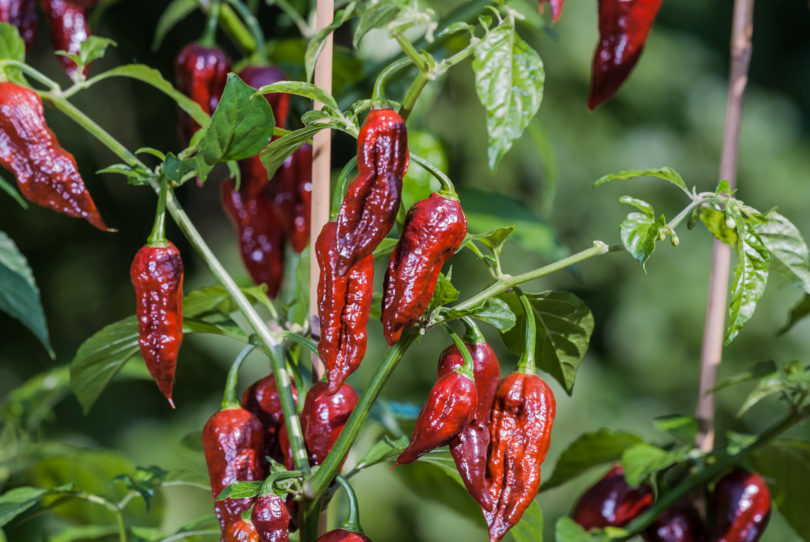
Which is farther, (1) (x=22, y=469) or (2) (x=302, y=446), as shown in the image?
(1) (x=22, y=469)

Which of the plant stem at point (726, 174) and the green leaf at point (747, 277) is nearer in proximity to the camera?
the green leaf at point (747, 277)

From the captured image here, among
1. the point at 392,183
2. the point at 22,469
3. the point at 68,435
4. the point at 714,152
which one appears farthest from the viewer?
the point at 714,152

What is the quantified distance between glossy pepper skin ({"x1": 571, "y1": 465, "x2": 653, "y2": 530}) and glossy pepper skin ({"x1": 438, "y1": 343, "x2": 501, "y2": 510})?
0.82 ft

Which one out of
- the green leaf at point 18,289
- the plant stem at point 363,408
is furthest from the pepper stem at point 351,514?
the green leaf at point 18,289

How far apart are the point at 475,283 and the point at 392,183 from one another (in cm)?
128

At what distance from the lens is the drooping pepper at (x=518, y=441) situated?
0.43m

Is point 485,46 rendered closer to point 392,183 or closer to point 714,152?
point 392,183

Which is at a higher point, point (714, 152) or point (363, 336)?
point (363, 336)

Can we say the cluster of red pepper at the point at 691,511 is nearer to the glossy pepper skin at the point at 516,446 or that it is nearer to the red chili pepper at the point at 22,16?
the glossy pepper skin at the point at 516,446

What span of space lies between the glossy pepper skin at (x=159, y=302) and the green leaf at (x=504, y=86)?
0.56 feet

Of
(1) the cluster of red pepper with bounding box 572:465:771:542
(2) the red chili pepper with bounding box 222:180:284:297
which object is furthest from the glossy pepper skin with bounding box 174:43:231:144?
(1) the cluster of red pepper with bounding box 572:465:771:542

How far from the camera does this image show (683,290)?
5.44ft

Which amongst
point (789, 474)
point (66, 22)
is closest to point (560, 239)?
point (789, 474)

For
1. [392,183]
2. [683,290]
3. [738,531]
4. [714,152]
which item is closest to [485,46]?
[392,183]
